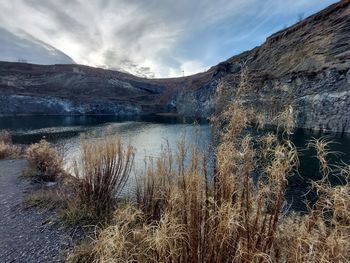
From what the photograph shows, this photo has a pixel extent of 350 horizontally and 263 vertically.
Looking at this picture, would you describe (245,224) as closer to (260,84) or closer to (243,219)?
(243,219)

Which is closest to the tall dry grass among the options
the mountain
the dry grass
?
the dry grass

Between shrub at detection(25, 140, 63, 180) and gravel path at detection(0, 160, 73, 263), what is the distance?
2.80m

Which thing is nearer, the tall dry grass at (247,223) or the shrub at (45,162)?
the tall dry grass at (247,223)

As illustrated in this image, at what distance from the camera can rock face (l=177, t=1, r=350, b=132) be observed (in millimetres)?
30953

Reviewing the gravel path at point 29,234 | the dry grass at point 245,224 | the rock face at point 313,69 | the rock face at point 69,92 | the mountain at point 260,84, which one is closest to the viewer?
the dry grass at point 245,224

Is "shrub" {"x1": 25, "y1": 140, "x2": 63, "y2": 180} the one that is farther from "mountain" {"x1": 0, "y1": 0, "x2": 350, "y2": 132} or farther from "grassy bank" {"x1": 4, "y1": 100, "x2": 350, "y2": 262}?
"grassy bank" {"x1": 4, "y1": 100, "x2": 350, "y2": 262}

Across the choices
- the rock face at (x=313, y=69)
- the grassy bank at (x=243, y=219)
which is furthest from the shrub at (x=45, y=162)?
the rock face at (x=313, y=69)

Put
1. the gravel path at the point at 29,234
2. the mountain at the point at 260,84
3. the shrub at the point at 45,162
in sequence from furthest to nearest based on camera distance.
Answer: the mountain at the point at 260,84 → the shrub at the point at 45,162 → the gravel path at the point at 29,234

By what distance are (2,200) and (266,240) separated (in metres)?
8.59

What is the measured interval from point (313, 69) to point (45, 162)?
36.9 metres

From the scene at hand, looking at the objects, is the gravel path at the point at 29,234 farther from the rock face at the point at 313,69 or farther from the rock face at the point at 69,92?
the rock face at the point at 69,92

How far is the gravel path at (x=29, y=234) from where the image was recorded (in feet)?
15.8

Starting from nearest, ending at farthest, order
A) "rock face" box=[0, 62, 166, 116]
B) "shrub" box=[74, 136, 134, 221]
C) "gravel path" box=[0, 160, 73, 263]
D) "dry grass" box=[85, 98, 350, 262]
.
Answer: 1. "dry grass" box=[85, 98, 350, 262]
2. "gravel path" box=[0, 160, 73, 263]
3. "shrub" box=[74, 136, 134, 221]
4. "rock face" box=[0, 62, 166, 116]

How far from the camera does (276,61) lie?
45.5 m
